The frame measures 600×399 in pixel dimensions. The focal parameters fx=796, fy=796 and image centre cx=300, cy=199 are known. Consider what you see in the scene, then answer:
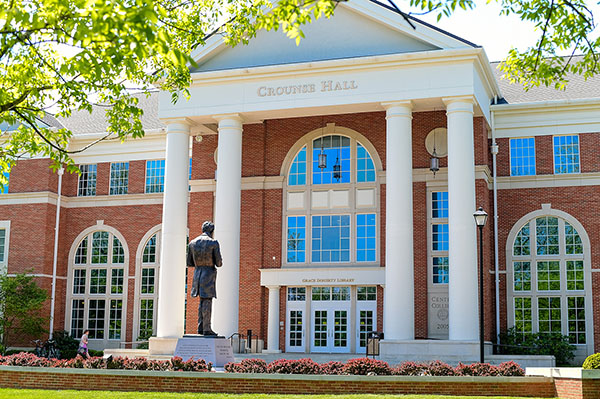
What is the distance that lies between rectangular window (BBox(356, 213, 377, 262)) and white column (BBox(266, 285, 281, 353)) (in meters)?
4.01

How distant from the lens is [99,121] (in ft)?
148

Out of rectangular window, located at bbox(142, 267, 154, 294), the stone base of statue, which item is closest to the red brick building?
rectangular window, located at bbox(142, 267, 154, 294)

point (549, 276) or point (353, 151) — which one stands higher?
point (353, 151)

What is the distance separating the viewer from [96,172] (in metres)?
42.2

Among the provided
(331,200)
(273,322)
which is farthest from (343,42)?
(273,322)

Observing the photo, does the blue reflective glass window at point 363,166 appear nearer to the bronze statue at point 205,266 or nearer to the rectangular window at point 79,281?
the bronze statue at point 205,266

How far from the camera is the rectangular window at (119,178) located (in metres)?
41.5

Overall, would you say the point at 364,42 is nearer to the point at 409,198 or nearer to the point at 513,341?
the point at 409,198

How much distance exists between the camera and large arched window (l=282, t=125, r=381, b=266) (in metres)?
34.8

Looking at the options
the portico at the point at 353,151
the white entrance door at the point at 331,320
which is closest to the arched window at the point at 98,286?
the portico at the point at 353,151

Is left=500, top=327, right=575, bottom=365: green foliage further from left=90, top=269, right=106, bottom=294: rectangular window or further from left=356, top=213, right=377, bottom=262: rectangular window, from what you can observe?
left=90, top=269, right=106, bottom=294: rectangular window

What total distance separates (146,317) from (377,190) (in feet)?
44.7

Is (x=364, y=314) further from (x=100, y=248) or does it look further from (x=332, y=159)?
(x=100, y=248)

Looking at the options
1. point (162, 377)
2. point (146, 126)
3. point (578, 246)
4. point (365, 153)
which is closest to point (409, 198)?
point (365, 153)
